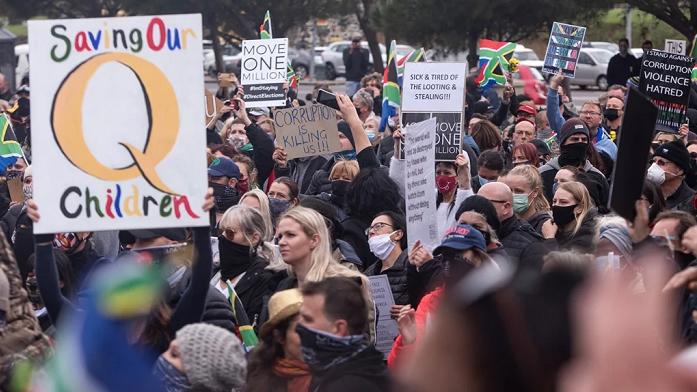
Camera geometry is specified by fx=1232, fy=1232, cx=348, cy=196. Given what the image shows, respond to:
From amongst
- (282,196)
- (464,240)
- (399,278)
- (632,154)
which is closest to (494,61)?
(282,196)

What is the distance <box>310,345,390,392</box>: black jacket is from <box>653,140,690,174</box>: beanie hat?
15.2 ft

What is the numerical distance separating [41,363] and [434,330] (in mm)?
2322

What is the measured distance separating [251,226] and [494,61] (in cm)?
809

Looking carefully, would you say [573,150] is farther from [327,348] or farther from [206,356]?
[206,356]

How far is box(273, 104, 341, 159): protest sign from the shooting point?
1022cm

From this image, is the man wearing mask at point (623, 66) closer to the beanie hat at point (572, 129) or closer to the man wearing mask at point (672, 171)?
the beanie hat at point (572, 129)

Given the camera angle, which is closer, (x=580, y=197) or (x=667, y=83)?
(x=580, y=197)

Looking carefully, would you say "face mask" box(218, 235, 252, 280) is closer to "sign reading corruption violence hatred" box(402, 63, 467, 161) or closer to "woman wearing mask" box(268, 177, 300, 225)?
"woman wearing mask" box(268, 177, 300, 225)

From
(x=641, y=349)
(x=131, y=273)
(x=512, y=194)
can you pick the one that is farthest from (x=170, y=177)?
(x=641, y=349)

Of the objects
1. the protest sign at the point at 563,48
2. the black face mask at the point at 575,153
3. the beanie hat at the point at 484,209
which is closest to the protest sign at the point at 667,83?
the black face mask at the point at 575,153

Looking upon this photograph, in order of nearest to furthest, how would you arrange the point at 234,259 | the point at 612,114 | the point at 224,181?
1. the point at 234,259
2. the point at 224,181
3. the point at 612,114

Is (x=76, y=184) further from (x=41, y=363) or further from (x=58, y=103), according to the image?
(x=41, y=363)

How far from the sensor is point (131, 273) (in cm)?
212

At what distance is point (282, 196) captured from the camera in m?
8.12
